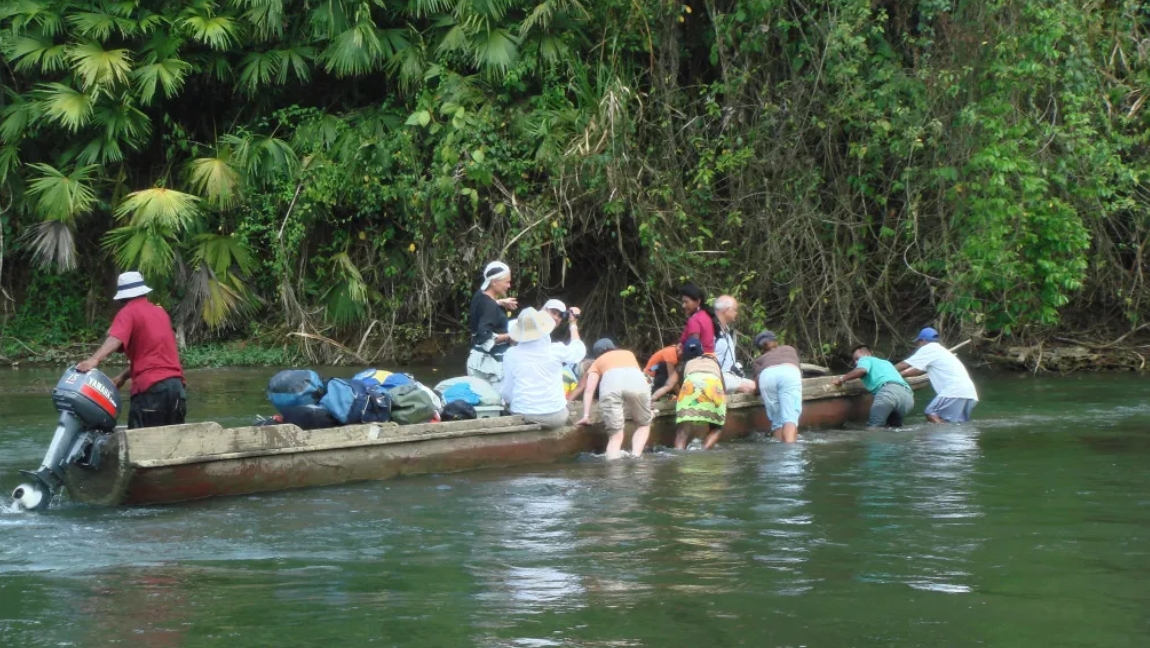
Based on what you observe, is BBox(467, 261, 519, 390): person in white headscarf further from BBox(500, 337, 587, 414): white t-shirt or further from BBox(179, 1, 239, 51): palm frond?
BBox(179, 1, 239, 51): palm frond

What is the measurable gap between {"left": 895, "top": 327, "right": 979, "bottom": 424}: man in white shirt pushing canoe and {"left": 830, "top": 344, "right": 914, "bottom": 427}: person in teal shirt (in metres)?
0.26

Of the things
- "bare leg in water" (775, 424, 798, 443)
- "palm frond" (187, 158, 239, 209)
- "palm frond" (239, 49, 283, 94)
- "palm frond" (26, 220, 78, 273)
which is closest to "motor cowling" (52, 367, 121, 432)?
"bare leg in water" (775, 424, 798, 443)

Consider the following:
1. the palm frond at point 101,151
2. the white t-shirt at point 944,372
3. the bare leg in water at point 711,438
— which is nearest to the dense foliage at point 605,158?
the palm frond at point 101,151

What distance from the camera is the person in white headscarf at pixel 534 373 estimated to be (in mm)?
11250

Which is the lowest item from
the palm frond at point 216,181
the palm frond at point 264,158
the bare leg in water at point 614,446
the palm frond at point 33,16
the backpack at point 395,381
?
the bare leg in water at point 614,446

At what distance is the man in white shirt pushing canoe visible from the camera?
1404cm

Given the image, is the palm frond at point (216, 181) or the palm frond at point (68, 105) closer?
the palm frond at point (68, 105)

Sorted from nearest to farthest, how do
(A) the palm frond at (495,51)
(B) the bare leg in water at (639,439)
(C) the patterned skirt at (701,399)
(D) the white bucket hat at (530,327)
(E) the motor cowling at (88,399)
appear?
(E) the motor cowling at (88,399) < (D) the white bucket hat at (530,327) < (B) the bare leg in water at (639,439) < (C) the patterned skirt at (701,399) < (A) the palm frond at (495,51)

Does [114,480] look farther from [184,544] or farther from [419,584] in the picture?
[419,584]

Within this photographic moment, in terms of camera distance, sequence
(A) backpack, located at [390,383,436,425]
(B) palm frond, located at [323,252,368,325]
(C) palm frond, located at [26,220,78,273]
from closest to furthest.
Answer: (A) backpack, located at [390,383,436,425]
(B) palm frond, located at [323,252,368,325]
(C) palm frond, located at [26,220,78,273]

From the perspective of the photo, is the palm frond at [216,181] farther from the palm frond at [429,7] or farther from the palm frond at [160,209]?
the palm frond at [429,7]

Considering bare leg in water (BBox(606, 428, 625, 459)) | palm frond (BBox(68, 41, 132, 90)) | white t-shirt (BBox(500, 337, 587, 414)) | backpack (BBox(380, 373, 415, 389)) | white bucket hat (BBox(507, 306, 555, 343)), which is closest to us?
backpack (BBox(380, 373, 415, 389))

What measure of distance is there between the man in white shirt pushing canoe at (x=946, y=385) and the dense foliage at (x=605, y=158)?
2.73m

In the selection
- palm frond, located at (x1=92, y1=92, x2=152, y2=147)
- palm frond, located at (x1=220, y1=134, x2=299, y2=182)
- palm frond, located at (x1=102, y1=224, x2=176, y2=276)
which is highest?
palm frond, located at (x1=92, y1=92, x2=152, y2=147)
